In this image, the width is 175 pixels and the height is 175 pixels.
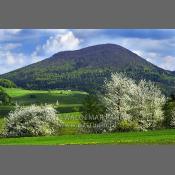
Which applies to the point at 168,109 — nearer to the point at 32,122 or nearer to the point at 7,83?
the point at 32,122

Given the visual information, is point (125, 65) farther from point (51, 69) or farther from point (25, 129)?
point (25, 129)

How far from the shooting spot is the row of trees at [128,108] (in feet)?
96.4

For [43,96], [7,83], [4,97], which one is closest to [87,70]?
[43,96]

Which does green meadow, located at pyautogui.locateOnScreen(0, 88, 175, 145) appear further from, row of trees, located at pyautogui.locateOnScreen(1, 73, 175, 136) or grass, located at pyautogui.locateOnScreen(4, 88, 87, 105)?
row of trees, located at pyautogui.locateOnScreen(1, 73, 175, 136)

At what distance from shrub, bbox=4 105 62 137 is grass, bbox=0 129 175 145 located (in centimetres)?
41

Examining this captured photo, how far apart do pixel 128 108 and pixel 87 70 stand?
239 centimetres

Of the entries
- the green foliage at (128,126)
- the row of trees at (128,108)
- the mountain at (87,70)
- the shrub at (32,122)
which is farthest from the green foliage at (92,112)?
the shrub at (32,122)

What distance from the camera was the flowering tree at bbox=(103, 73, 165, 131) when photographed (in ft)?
96.7

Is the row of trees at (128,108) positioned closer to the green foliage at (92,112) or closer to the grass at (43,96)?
the green foliage at (92,112)

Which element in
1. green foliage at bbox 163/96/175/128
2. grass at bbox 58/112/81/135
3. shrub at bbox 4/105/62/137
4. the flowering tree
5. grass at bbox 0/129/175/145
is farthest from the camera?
shrub at bbox 4/105/62/137

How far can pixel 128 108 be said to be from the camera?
29.6 meters

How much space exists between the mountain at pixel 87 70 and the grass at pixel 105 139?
1984 mm

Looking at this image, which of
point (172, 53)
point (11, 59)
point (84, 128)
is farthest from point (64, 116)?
point (172, 53)

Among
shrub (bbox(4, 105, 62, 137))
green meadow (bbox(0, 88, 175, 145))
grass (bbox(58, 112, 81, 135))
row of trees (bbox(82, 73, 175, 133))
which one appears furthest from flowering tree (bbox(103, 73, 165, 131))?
shrub (bbox(4, 105, 62, 137))
